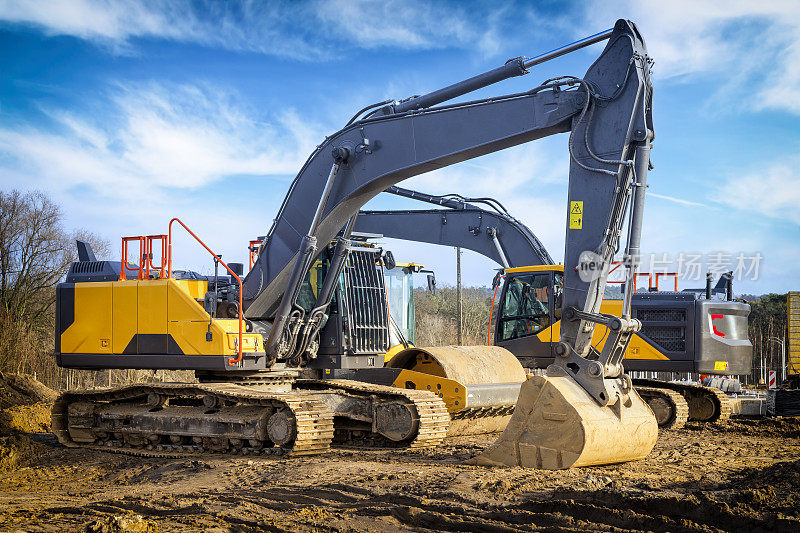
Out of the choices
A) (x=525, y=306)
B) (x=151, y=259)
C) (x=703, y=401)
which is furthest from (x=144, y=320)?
(x=703, y=401)

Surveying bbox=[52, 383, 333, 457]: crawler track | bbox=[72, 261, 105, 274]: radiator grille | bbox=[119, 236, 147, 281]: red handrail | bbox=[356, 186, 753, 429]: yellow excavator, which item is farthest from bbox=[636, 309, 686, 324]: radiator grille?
bbox=[72, 261, 105, 274]: radiator grille

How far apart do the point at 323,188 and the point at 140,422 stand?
3744 mm

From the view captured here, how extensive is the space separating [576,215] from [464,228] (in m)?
8.53

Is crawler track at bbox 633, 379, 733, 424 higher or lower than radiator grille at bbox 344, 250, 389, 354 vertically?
lower

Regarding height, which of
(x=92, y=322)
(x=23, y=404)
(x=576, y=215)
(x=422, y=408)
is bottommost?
(x=23, y=404)

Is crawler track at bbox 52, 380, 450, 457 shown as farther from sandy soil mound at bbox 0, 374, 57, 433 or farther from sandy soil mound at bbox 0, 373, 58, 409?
sandy soil mound at bbox 0, 373, 58, 409

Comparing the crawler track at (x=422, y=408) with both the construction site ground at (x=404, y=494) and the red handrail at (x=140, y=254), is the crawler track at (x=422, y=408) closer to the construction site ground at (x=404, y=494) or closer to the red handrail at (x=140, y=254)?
the construction site ground at (x=404, y=494)

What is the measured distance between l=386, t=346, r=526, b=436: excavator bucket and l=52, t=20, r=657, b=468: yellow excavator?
0.04 metres

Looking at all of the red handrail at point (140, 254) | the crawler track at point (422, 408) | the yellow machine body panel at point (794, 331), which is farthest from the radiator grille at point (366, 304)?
the yellow machine body panel at point (794, 331)

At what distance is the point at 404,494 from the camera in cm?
604

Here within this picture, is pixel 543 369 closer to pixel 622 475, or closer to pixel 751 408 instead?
pixel 751 408

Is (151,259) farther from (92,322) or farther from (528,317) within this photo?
(528,317)

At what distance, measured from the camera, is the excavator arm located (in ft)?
50.7

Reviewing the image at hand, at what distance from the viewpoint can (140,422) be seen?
31.5 feet
